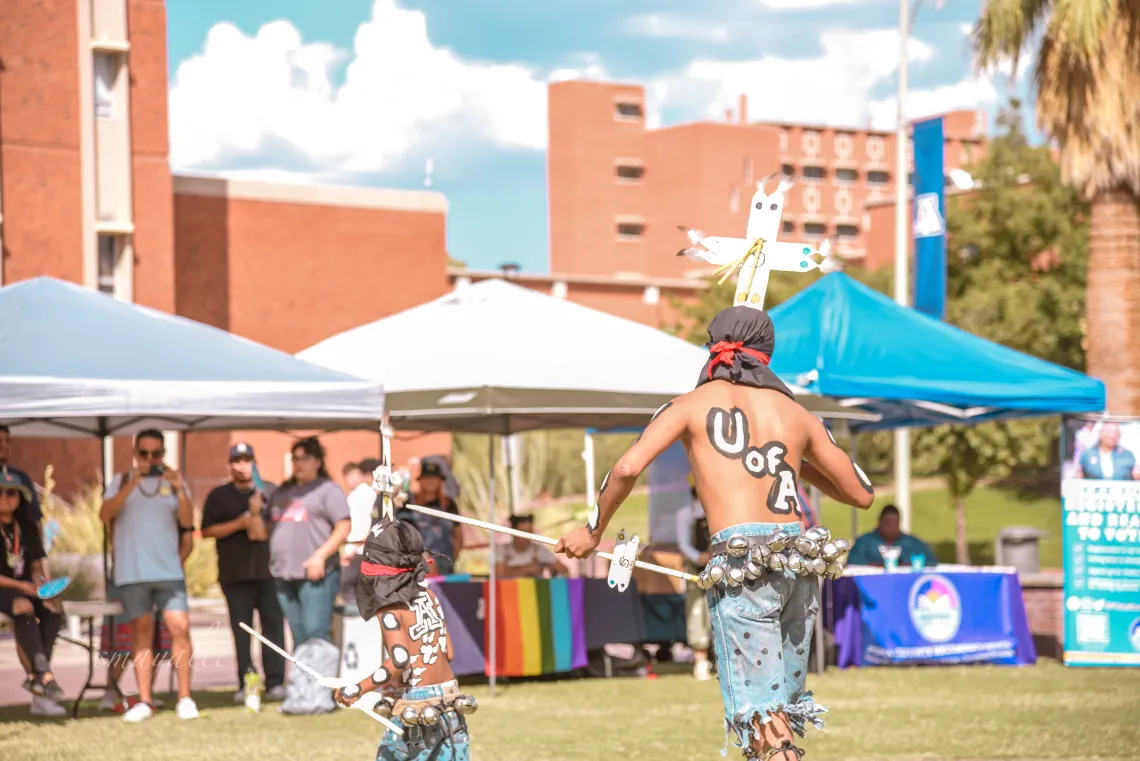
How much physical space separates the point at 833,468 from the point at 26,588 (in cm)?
708

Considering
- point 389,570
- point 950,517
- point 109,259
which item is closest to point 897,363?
point 389,570

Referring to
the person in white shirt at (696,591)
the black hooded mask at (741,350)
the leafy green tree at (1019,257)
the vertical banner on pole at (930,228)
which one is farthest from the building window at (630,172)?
the black hooded mask at (741,350)

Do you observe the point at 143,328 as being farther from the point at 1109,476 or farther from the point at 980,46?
the point at 980,46

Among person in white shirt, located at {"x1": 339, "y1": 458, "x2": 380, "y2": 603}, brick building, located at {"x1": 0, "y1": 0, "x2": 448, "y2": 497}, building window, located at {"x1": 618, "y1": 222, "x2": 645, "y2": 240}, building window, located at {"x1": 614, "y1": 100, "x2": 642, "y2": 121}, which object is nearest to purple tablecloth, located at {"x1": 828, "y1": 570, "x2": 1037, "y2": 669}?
person in white shirt, located at {"x1": 339, "y1": 458, "x2": 380, "y2": 603}

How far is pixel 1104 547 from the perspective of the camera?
15562mm

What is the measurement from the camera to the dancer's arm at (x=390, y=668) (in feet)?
23.4

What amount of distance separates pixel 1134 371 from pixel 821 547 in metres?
13.4

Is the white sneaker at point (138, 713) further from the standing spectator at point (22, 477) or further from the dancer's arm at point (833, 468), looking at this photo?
the dancer's arm at point (833, 468)

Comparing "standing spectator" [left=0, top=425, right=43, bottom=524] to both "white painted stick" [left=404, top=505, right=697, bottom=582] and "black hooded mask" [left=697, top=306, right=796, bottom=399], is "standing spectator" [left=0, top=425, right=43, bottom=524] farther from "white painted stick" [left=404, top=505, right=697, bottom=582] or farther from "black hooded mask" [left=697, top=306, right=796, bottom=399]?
"black hooded mask" [left=697, top=306, right=796, bottom=399]

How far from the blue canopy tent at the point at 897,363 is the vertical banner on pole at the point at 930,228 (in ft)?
9.23

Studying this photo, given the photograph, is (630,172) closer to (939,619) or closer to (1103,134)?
(1103,134)

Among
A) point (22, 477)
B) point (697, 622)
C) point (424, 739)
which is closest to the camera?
point (424, 739)

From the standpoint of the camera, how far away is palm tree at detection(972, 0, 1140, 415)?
719 inches

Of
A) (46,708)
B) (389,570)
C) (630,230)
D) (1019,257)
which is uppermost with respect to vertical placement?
(630,230)
